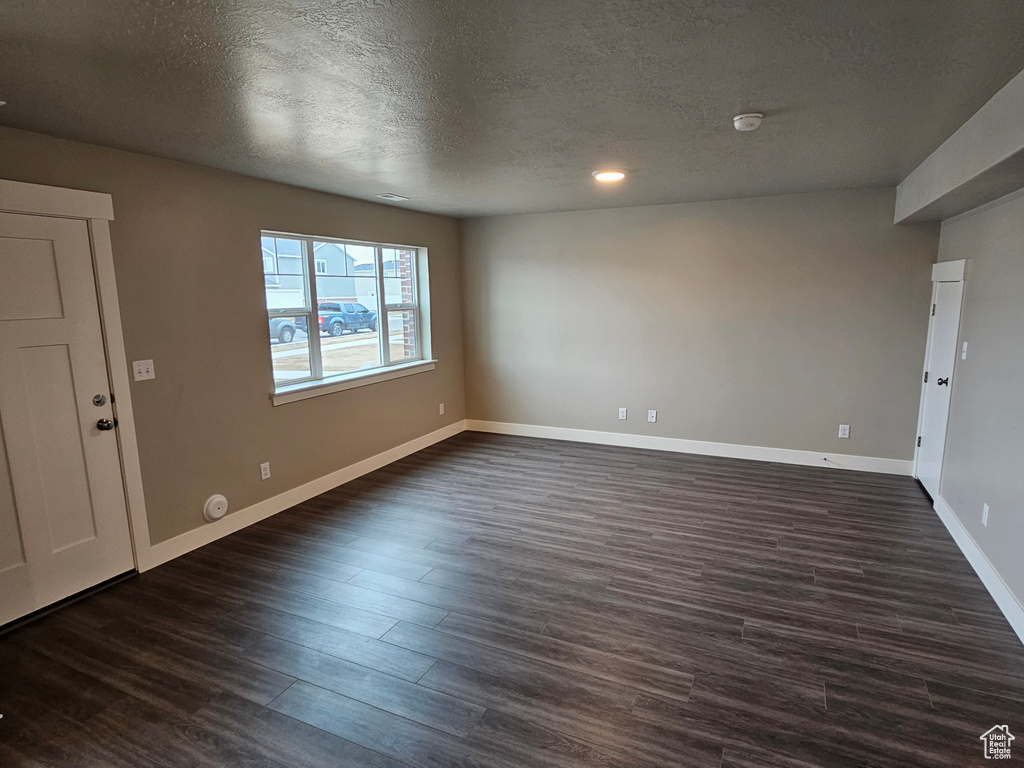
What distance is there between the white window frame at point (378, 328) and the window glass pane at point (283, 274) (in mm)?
24

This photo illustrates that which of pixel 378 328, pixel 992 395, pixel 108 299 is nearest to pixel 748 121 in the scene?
pixel 992 395

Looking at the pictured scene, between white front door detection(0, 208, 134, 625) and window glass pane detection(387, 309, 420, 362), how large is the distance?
2656 mm

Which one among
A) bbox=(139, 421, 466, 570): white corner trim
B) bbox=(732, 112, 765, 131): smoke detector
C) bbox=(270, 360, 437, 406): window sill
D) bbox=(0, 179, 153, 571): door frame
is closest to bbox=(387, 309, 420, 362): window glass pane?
bbox=(270, 360, 437, 406): window sill

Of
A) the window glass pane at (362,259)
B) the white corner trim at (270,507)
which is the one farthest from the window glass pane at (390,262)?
the white corner trim at (270,507)

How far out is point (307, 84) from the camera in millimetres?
2002

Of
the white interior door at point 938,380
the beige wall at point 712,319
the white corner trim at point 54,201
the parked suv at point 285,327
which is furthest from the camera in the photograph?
the beige wall at point 712,319

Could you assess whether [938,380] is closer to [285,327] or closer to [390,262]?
[390,262]

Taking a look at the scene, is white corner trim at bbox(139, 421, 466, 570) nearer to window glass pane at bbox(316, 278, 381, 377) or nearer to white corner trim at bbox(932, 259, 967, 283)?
window glass pane at bbox(316, 278, 381, 377)

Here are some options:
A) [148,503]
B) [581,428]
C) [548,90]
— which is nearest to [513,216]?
[581,428]

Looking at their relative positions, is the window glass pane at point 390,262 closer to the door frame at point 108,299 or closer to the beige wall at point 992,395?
the door frame at point 108,299

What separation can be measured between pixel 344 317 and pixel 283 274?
30.5 inches

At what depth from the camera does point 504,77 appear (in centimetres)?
196

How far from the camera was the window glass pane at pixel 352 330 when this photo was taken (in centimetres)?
452

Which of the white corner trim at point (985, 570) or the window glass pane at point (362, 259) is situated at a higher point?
the window glass pane at point (362, 259)
